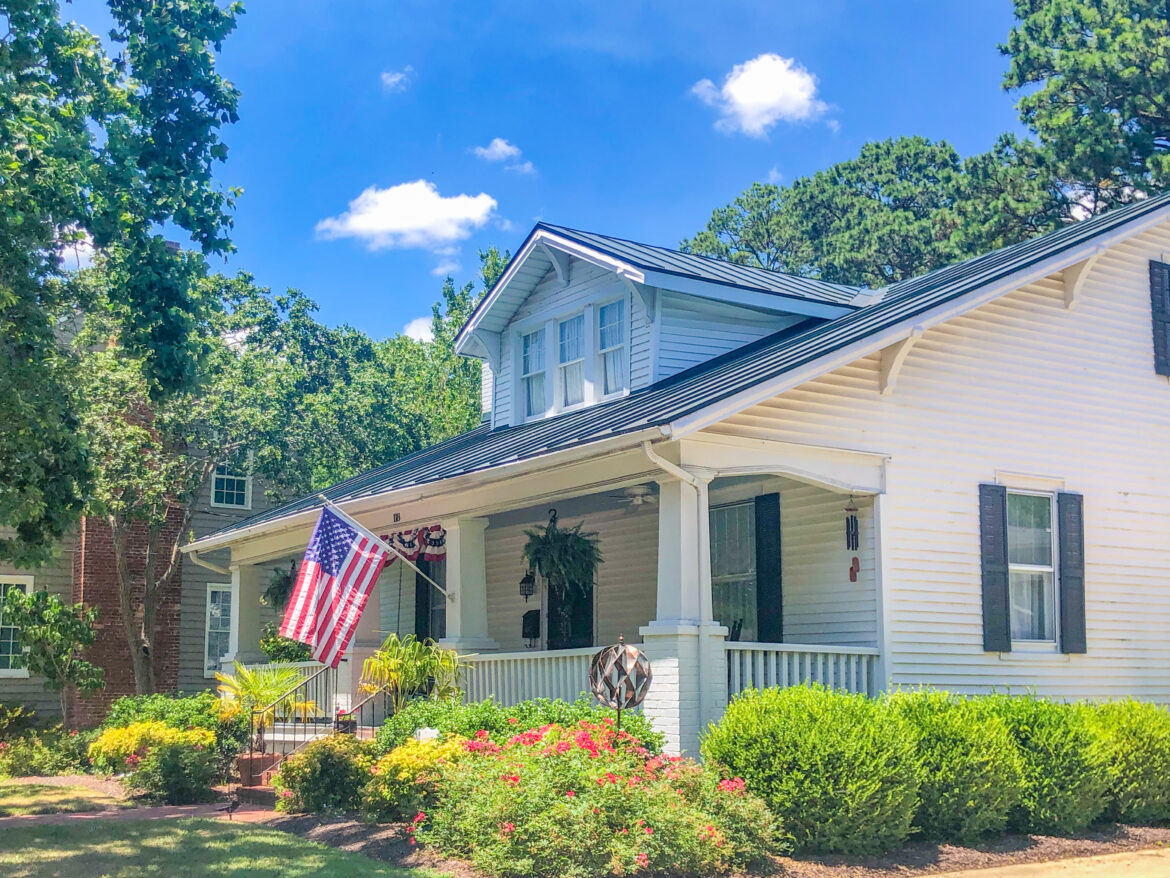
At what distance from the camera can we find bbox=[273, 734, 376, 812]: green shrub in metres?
13.0

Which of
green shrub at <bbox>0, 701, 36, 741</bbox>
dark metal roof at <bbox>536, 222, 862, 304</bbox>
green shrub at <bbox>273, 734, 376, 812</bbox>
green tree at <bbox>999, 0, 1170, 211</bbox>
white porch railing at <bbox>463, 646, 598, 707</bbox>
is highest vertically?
green tree at <bbox>999, 0, 1170, 211</bbox>

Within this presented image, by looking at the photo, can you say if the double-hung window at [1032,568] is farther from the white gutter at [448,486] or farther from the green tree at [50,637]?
the green tree at [50,637]

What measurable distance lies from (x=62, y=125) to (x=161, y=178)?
1162mm

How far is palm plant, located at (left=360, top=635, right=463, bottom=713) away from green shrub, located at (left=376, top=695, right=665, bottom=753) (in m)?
0.63

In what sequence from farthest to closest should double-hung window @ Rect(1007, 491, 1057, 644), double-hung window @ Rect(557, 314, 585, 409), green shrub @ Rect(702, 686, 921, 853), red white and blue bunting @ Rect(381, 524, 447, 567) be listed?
double-hung window @ Rect(557, 314, 585, 409), red white and blue bunting @ Rect(381, 524, 447, 567), double-hung window @ Rect(1007, 491, 1057, 644), green shrub @ Rect(702, 686, 921, 853)

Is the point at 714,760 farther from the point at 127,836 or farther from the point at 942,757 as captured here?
the point at 127,836

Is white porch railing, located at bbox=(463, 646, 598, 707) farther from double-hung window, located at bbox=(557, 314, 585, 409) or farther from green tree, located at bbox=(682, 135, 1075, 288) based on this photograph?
green tree, located at bbox=(682, 135, 1075, 288)

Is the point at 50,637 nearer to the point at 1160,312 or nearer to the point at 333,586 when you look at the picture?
the point at 333,586

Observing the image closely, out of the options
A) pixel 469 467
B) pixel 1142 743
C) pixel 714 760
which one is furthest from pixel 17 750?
pixel 1142 743

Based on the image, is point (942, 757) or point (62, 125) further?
point (62, 125)

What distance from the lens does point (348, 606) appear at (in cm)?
1452

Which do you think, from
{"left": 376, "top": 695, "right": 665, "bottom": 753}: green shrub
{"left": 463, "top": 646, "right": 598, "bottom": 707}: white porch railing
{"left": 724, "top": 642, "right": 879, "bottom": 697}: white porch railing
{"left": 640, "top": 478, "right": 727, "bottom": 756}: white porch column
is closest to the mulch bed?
{"left": 376, "top": 695, "right": 665, "bottom": 753}: green shrub

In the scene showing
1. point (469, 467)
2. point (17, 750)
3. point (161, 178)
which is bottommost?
point (17, 750)

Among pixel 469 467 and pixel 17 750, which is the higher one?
pixel 469 467
